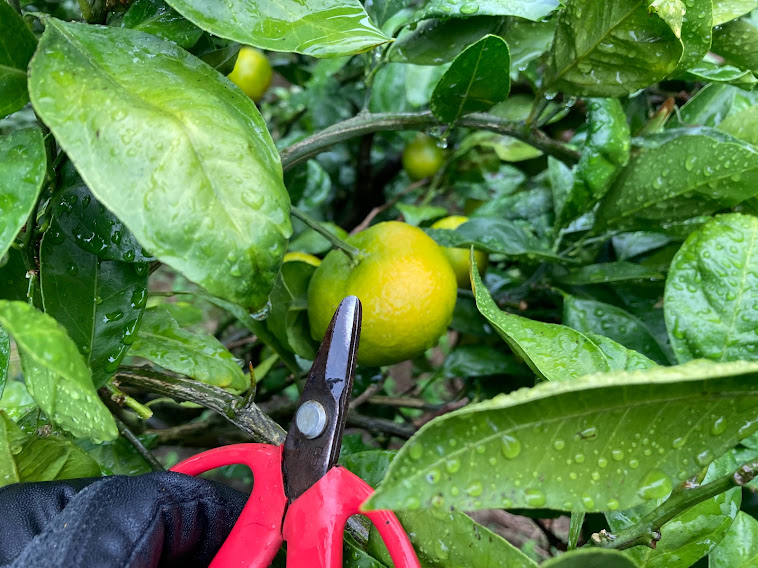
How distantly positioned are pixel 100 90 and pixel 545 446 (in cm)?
36

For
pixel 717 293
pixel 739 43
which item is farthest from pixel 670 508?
pixel 739 43

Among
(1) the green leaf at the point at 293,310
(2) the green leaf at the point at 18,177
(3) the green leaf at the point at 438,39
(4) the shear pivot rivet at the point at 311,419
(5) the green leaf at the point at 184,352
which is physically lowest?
(1) the green leaf at the point at 293,310

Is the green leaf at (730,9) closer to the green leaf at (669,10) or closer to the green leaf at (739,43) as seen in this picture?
the green leaf at (739,43)

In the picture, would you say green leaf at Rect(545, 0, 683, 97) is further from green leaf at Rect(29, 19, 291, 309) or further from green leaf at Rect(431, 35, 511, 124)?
green leaf at Rect(29, 19, 291, 309)

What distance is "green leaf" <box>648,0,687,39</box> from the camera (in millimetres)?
502

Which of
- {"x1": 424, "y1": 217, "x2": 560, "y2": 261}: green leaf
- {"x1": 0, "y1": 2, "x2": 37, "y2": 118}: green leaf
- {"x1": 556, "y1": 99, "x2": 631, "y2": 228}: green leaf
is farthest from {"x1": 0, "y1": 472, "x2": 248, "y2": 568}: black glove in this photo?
{"x1": 556, "y1": 99, "x2": 631, "y2": 228}: green leaf

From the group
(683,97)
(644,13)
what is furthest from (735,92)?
(644,13)

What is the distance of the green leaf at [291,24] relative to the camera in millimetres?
433

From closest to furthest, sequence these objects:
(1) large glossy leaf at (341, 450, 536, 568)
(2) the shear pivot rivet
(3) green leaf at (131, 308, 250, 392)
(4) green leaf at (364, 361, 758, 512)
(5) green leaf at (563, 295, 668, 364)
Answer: (4) green leaf at (364, 361, 758, 512) < (1) large glossy leaf at (341, 450, 536, 568) < (2) the shear pivot rivet < (3) green leaf at (131, 308, 250, 392) < (5) green leaf at (563, 295, 668, 364)

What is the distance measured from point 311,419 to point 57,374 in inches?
8.0

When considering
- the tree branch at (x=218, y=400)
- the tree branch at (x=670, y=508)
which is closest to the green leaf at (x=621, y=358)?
the tree branch at (x=670, y=508)

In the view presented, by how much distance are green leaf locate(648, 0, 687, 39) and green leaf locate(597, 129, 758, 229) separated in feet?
0.54

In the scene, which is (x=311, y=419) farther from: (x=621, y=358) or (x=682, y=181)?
(x=682, y=181)

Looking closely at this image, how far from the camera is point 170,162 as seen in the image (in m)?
0.36
